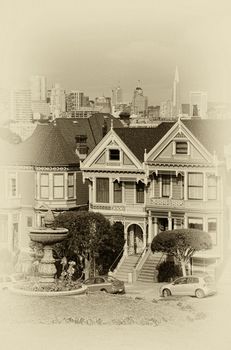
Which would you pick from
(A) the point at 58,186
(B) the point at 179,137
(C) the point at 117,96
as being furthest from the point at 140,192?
(C) the point at 117,96

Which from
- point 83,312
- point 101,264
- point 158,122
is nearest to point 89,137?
point 158,122

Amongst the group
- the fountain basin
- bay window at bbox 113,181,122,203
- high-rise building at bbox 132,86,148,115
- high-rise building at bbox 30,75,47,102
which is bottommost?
the fountain basin

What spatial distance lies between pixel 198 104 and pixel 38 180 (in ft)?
18.5

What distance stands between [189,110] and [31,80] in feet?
17.7

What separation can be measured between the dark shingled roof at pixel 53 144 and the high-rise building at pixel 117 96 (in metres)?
1.62

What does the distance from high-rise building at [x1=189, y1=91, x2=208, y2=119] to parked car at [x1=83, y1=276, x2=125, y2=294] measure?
5.89 metres

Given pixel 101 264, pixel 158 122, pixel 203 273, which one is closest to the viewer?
pixel 203 273

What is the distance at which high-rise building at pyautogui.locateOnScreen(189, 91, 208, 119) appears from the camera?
35562 mm

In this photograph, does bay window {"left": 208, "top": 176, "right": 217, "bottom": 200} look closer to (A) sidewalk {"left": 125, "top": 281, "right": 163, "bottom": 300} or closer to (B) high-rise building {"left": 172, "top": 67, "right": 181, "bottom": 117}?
(B) high-rise building {"left": 172, "top": 67, "right": 181, "bottom": 117}

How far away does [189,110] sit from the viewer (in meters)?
38.4

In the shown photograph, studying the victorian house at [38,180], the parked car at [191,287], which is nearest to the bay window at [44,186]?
the victorian house at [38,180]

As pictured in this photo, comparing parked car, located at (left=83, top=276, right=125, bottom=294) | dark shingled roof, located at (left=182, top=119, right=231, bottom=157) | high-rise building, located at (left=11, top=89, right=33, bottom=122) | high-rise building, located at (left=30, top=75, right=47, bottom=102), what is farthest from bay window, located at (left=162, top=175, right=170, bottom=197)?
high-rise building, located at (left=11, top=89, right=33, bottom=122)

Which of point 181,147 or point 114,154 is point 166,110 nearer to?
point 114,154

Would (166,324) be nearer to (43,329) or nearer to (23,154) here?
(43,329)
